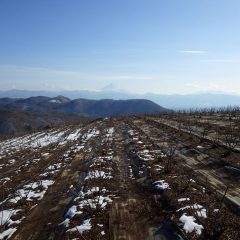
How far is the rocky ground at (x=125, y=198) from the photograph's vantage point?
34.7 feet

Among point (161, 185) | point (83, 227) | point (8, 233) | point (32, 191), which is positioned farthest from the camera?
point (32, 191)

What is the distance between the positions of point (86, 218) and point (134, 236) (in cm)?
218

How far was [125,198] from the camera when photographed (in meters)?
13.8

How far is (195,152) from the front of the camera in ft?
69.2

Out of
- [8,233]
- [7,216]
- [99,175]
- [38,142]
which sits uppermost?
[99,175]

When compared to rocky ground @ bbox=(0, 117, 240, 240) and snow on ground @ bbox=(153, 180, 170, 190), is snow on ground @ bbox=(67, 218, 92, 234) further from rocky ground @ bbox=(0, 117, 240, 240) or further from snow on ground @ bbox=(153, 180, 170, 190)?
snow on ground @ bbox=(153, 180, 170, 190)

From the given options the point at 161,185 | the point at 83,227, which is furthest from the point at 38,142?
the point at 83,227

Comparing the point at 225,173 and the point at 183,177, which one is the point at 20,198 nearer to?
the point at 183,177

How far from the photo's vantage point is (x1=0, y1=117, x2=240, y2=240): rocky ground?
1056 cm

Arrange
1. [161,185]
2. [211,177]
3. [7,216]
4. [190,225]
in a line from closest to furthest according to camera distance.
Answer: [190,225] < [7,216] < [161,185] < [211,177]

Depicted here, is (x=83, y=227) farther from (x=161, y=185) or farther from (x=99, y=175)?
(x=99, y=175)

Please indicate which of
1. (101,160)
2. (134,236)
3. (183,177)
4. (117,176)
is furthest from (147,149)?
(134,236)

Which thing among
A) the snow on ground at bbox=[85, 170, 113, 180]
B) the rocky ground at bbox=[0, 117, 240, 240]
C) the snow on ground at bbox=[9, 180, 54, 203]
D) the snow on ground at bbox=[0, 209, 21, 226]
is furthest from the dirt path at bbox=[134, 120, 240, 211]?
the snow on ground at bbox=[0, 209, 21, 226]

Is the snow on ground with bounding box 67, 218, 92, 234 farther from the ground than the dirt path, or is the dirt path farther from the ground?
the dirt path
